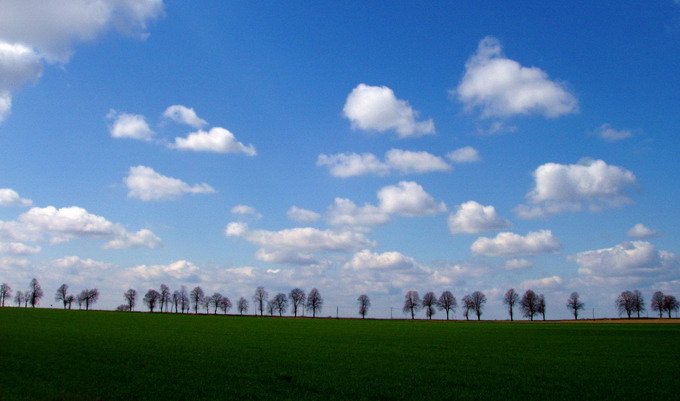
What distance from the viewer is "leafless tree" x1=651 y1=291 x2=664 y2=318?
18500 centimetres

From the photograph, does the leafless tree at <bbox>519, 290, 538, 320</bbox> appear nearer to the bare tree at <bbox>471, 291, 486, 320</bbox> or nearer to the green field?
the bare tree at <bbox>471, 291, 486, 320</bbox>

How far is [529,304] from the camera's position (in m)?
184

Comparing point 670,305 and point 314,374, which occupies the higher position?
point 314,374

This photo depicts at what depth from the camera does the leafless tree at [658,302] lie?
185000mm

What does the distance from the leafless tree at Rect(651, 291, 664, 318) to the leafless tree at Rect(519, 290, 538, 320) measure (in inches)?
1849

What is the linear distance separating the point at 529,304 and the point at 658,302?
171ft

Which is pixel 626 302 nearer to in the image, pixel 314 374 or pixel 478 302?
pixel 478 302

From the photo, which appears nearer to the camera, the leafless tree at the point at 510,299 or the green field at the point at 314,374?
the green field at the point at 314,374

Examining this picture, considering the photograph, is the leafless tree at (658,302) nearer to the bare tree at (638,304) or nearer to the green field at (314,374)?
the bare tree at (638,304)

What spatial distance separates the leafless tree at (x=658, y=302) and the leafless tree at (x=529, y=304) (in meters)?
47.0

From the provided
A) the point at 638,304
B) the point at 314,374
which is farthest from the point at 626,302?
the point at 314,374

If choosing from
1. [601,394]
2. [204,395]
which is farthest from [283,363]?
[601,394]

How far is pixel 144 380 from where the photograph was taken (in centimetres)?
2327

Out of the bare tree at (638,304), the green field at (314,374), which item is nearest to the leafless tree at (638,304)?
the bare tree at (638,304)
